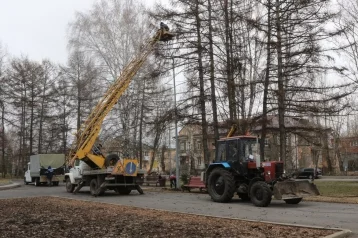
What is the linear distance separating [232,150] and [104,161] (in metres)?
8.31

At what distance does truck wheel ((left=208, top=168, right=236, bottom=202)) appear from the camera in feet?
54.6

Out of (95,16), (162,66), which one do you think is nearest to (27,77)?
(95,16)

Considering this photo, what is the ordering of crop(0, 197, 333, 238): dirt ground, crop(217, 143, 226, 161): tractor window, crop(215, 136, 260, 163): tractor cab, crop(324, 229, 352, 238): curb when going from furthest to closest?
crop(217, 143, 226, 161): tractor window
crop(215, 136, 260, 163): tractor cab
crop(0, 197, 333, 238): dirt ground
crop(324, 229, 352, 238): curb

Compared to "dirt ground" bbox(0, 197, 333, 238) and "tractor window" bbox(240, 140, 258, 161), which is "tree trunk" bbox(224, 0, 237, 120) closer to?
"tractor window" bbox(240, 140, 258, 161)

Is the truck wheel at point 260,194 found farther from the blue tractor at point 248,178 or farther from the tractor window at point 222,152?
the tractor window at point 222,152

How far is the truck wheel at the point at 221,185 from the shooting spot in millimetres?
16656

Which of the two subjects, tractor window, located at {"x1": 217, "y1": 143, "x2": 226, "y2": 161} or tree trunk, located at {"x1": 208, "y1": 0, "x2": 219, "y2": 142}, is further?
tree trunk, located at {"x1": 208, "y1": 0, "x2": 219, "y2": 142}

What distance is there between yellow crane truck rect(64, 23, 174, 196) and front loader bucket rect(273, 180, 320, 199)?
887cm

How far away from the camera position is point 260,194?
15453 millimetres

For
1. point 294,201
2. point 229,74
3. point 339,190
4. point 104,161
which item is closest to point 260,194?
point 294,201

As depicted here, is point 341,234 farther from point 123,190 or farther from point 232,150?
point 123,190

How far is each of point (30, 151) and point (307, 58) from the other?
4292cm

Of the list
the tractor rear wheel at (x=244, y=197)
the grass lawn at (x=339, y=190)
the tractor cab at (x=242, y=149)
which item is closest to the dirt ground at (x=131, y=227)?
the tractor cab at (x=242, y=149)

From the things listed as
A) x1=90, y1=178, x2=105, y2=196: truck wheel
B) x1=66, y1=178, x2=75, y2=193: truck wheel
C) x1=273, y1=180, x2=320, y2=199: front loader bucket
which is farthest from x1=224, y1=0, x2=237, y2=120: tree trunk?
x1=66, y1=178, x2=75, y2=193: truck wheel
